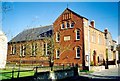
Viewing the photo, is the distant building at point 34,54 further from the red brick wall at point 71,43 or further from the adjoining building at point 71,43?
the red brick wall at point 71,43

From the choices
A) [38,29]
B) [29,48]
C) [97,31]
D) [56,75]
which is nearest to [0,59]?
[29,48]

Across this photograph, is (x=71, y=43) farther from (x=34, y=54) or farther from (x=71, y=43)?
(x=34, y=54)

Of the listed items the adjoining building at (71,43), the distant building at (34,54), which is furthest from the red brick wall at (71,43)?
the distant building at (34,54)

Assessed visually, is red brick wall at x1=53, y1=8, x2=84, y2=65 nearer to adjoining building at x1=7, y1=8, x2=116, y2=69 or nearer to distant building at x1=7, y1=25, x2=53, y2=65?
adjoining building at x1=7, y1=8, x2=116, y2=69

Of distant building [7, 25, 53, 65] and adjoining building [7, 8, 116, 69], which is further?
distant building [7, 25, 53, 65]

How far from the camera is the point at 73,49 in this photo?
33531 millimetres

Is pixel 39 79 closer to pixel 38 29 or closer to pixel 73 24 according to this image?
pixel 73 24

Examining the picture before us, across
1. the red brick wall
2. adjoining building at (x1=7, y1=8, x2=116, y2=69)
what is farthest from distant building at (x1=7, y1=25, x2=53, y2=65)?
the red brick wall

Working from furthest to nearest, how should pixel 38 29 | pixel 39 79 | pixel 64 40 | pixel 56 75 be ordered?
pixel 38 29 → pixel 64 40 → pixel 56 75 → pixel 39 79

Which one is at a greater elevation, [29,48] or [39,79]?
[29,48]

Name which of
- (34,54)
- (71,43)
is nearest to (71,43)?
(71,43)

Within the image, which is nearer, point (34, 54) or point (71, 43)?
point (71, 43)

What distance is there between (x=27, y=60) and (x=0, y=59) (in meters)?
15.2

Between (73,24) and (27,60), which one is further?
(27,60)
